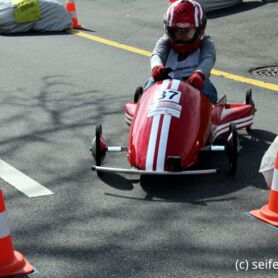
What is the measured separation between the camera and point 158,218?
212 inches

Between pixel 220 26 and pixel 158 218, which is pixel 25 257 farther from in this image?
pixel 220 26

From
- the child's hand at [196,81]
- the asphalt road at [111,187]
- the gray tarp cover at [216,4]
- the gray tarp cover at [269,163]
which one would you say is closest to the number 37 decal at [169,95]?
the child's hand at [196,81]

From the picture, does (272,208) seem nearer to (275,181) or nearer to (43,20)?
(275,181)

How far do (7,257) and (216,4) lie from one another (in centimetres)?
1009

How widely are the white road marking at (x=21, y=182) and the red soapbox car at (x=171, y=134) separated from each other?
1.65 ft

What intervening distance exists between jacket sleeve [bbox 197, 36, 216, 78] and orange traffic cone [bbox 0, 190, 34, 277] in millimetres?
2991

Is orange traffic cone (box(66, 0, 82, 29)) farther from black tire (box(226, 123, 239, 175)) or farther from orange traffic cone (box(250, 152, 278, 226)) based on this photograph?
orange traffic cone (box(250, 152, 278, 226))

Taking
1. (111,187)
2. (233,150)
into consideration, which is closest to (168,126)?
(233,150)

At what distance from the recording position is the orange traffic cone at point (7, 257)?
4.48 meters

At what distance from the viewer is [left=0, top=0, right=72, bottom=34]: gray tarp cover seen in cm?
1322

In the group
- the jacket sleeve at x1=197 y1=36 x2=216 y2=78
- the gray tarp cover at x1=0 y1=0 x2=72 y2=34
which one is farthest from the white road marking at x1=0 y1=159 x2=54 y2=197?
the gray tarp cover at x1=0 y1=0 x2=72 y2=34

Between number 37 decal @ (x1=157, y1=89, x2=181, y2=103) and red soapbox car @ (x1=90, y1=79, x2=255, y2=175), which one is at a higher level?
number 37 decal @ (x1=157, y1=89, x2=181, y2=103)

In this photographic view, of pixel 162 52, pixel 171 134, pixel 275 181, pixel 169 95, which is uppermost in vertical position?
pixel 162 52

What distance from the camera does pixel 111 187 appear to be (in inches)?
237
